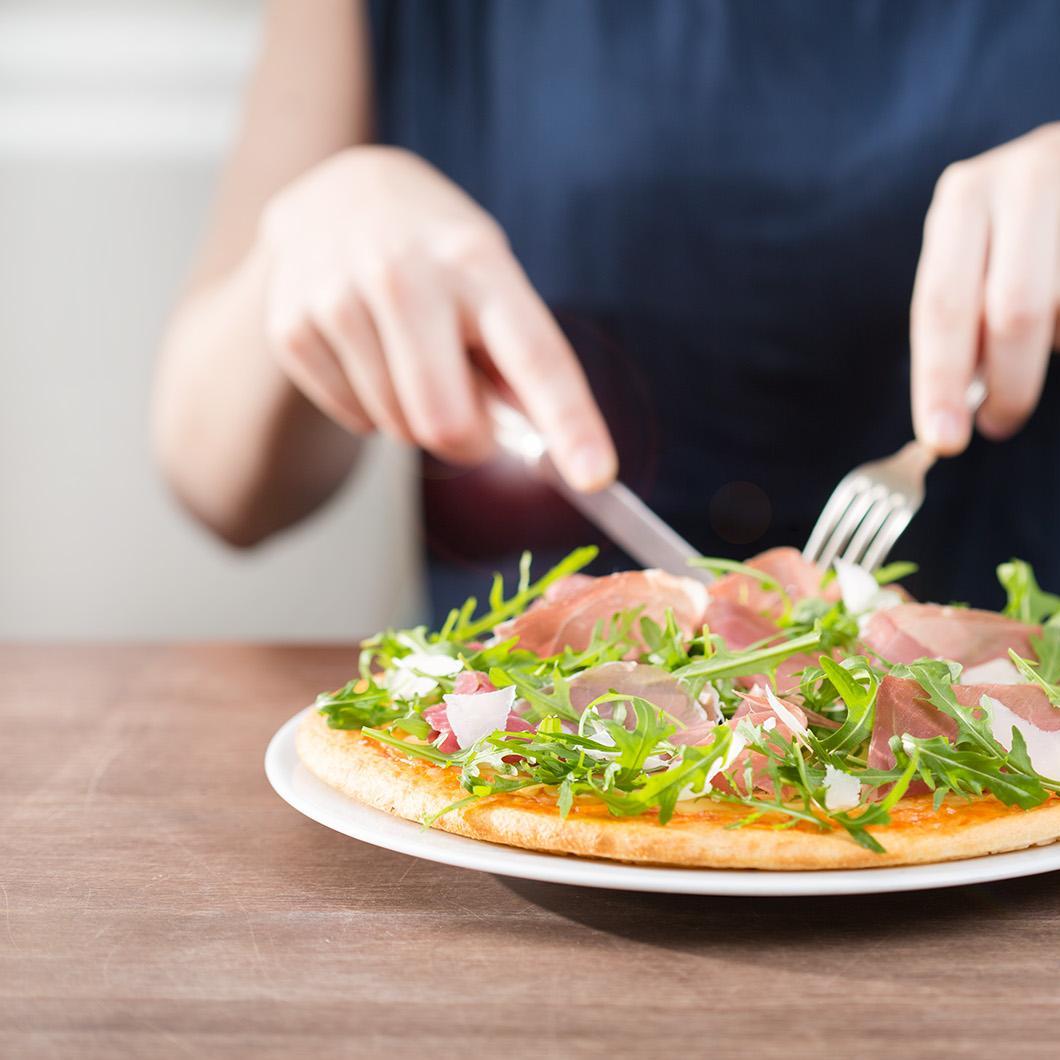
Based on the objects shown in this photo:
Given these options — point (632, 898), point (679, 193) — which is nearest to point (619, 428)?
point (679, 193)

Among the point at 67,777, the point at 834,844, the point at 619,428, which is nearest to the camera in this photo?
the point at 834,844

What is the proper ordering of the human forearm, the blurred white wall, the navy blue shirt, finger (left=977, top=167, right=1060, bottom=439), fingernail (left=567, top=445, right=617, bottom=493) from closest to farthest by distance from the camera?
1. fingernail (left=567, top=445, right=617, bottom=493)
2. finger (left=977, top=167, right=1060, bottom=439)
3. the human forearm
4. the navy blue shirt
5. the blurred white wall

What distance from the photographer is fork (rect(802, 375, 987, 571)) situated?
3.87 ft

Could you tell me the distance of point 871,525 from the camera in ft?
3.92

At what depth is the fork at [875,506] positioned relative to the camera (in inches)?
46.4

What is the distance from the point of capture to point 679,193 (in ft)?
6.59

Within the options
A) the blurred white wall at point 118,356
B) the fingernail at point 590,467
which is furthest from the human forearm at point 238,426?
the blurred white wall at point 118,356

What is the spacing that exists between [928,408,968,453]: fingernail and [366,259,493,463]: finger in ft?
1.51

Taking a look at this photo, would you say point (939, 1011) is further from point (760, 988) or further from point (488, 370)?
point (488, 370)

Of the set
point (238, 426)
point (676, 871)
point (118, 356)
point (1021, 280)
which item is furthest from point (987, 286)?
point (118, 356)

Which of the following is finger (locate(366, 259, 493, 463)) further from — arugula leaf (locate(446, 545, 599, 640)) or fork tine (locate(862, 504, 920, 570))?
fork tine (locate(862, 504, 920, 570))

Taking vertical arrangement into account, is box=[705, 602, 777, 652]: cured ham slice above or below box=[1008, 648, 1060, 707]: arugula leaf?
below

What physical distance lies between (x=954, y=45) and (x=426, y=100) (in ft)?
2.98

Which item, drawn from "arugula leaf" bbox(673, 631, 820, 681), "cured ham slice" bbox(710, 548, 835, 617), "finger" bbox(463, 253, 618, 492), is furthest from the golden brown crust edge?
"finger" bbox(463, 253, 618, 492)
